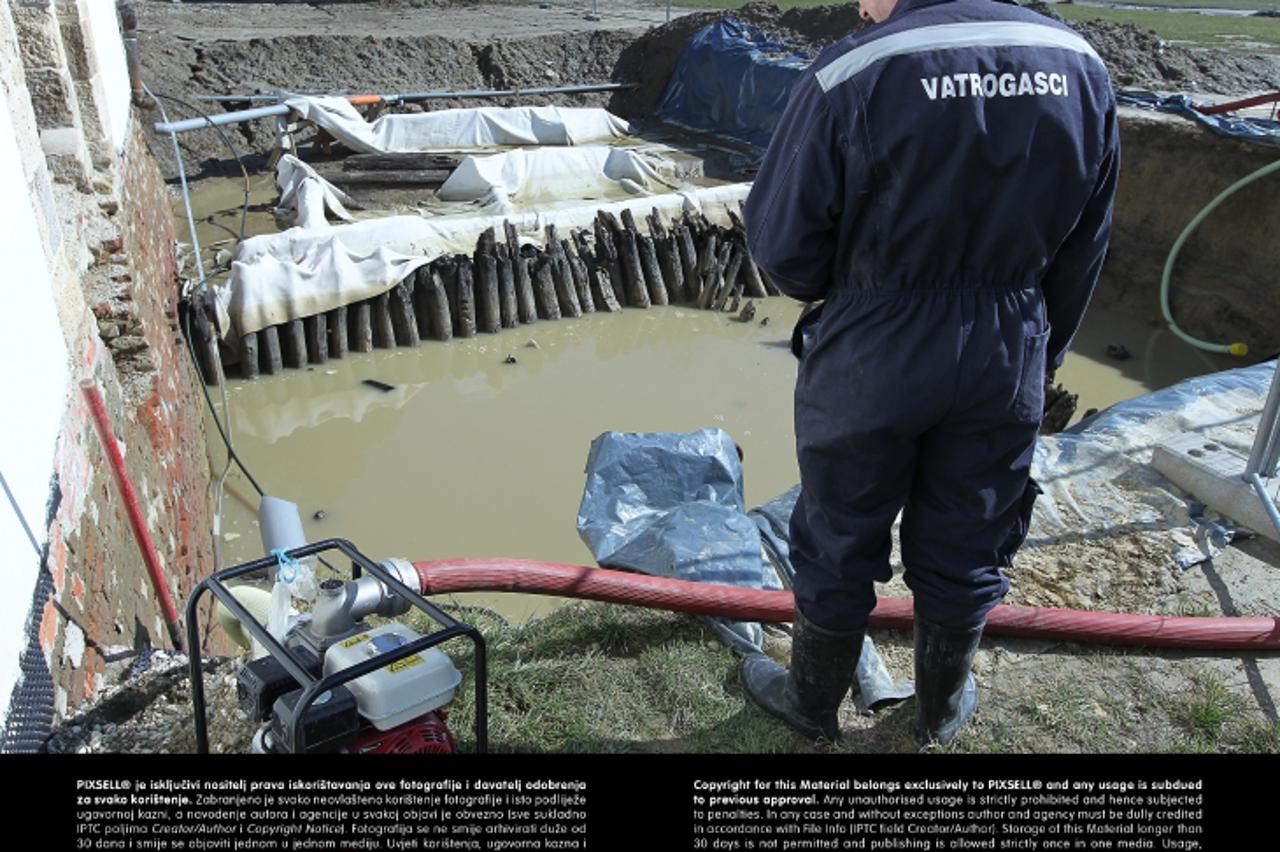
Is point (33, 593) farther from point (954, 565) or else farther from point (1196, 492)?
point (1196, 492)

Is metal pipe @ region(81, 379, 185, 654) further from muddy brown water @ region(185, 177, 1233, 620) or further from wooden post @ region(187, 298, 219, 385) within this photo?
wooden post @ region(187, 298, 219, 385)

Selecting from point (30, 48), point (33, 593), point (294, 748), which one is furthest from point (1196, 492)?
point (30, 48)

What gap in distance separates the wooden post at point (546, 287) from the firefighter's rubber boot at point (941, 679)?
6.72 m

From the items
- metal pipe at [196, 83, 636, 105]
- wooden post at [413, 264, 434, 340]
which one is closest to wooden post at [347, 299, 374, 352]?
wooden post at [413, 264, 434, 340]

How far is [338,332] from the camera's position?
8078 millimetres

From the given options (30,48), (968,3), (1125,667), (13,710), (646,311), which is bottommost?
(646,311)

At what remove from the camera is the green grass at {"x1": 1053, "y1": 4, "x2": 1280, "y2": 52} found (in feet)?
67.2

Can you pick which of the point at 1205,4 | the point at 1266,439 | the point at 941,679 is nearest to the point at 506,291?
the point at 1266,439

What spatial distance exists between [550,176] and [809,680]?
9915mm

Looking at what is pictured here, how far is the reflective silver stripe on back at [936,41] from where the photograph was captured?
2.03m

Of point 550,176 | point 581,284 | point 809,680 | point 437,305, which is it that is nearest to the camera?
point 809,680

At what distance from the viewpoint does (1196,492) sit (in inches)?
161

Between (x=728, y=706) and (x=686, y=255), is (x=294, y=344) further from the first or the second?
(x=728, y=706)

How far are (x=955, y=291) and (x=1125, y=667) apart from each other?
5.49 feet
